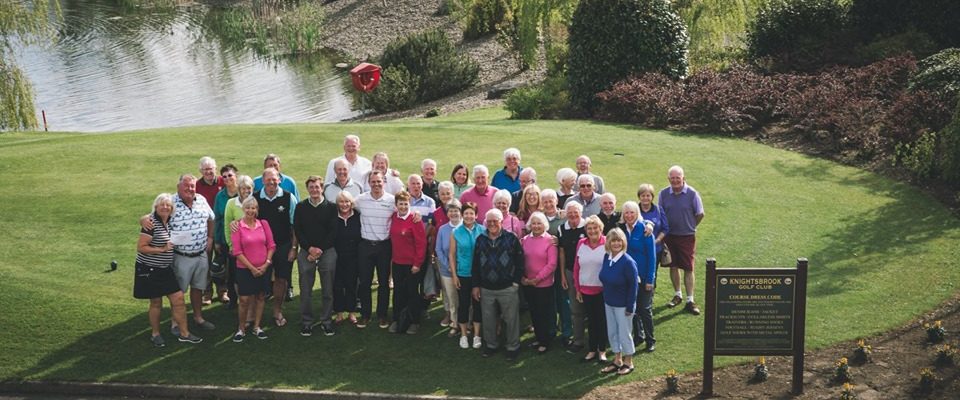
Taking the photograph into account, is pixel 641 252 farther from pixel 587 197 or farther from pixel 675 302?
pixel 675 302

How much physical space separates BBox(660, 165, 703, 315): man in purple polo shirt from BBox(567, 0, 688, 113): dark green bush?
1291 centimetres

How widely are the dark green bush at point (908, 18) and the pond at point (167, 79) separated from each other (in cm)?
1822

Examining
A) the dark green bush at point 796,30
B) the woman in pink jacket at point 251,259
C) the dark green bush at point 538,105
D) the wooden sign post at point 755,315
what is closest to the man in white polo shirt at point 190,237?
the woman in pink jacket at point 251,259

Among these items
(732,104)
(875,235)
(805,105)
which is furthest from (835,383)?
(732,104)

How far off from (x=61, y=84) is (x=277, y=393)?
1486 inches

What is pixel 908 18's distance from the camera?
2695 cm

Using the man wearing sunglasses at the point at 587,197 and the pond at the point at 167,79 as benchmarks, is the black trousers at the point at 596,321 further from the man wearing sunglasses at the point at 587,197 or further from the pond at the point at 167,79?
the pond at the point at 167,79

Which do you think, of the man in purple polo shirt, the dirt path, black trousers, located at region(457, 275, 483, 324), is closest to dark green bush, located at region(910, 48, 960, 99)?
the dirt path

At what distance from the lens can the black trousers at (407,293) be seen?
41.8 feet

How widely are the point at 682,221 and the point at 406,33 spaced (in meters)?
40.6

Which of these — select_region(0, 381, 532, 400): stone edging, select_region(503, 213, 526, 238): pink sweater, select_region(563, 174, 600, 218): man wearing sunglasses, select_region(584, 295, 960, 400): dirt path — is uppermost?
select_region(563, 174, 600, 218): man wearing sunglasses

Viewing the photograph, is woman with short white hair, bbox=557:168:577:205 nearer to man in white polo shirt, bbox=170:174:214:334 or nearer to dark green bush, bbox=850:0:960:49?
man in white polo shirt, bbox=170:174:214:334

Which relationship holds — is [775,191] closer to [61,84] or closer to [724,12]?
[724,12]

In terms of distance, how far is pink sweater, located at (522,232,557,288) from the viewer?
11.7 meters
